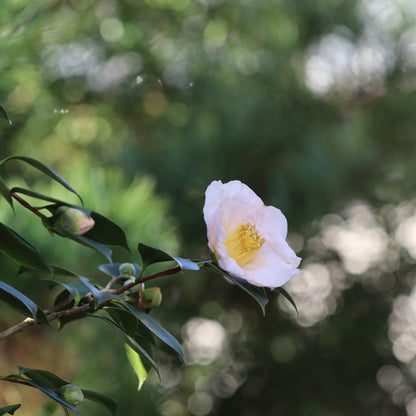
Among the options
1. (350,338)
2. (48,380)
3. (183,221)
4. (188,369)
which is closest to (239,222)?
(48,380)

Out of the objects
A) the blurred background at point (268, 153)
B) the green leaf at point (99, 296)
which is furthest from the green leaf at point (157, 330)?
the blurred background at point (268, 153)

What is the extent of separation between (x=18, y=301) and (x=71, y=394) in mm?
58

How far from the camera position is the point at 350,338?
1.65m

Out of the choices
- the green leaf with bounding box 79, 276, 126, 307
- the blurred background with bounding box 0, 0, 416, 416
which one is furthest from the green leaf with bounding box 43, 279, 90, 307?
the blurred background with bounding box 0, 0, 416, 416

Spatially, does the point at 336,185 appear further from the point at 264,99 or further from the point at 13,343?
the point at 13,343

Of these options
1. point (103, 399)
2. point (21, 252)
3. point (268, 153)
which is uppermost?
point (21, 252)

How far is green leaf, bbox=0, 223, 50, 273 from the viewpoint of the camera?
0.26 meters

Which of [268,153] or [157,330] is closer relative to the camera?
[157,330]

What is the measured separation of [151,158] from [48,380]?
1152 millimetres

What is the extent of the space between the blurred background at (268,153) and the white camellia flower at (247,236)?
33.6 inches

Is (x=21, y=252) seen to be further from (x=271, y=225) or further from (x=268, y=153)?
(x=268, y=153)

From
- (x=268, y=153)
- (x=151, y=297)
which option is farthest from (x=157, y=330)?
(x=268, y=153)

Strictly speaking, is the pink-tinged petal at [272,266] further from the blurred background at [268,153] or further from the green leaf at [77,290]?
the blurred background at [268,153]

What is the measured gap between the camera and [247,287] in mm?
286
